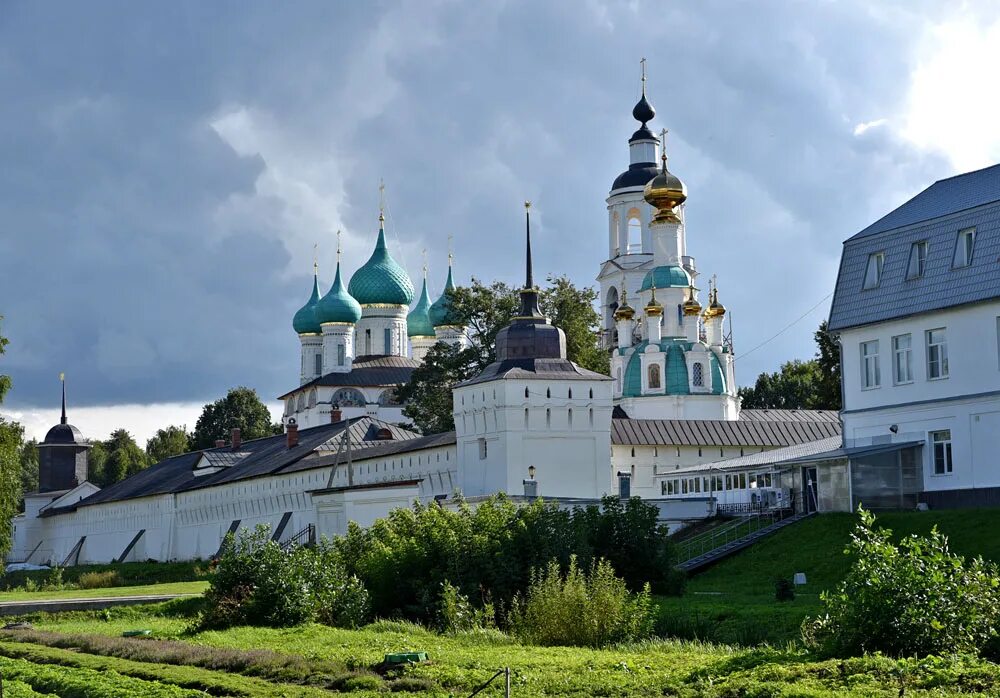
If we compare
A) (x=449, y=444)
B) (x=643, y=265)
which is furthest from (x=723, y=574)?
(x=643, y=265)

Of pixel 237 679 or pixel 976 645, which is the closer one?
pixel 976 645

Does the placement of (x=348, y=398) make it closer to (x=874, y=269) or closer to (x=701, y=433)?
(x=701, y=433)

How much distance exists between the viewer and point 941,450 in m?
36.0

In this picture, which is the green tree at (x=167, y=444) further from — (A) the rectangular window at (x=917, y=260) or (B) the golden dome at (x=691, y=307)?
(A) the rectangular window at (x=917, y=260)

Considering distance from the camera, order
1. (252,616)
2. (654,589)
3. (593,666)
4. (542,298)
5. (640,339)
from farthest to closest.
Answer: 1. (640,339)
2. (542,298)
3. (654,589)
4. (252,616)
5. (593,666)

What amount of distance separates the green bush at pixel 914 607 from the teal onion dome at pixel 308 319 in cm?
9574

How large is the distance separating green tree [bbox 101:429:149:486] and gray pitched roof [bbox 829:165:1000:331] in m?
91.1

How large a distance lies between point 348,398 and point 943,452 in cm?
7147

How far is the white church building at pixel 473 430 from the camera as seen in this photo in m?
50.6

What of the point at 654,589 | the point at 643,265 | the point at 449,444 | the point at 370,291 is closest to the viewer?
the point at 654,589

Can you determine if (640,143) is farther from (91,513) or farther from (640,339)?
(91,513)

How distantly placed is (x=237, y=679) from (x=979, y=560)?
28.3 ft

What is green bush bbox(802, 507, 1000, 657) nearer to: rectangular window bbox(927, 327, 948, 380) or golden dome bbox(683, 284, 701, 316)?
rectangular window bbox(927, 327, 948, 380)

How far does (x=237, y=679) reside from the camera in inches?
727
